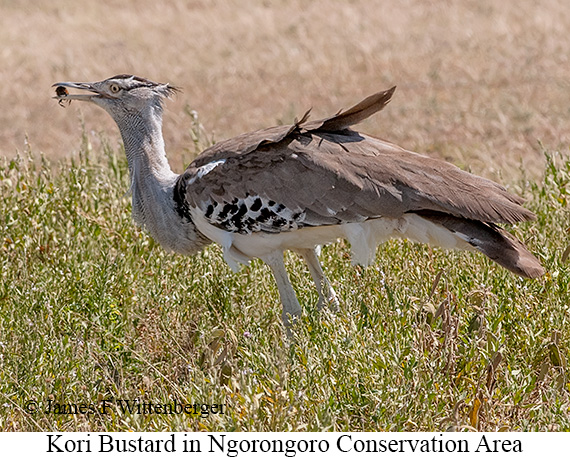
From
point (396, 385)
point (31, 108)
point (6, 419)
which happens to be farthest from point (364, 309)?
point (31, 108)


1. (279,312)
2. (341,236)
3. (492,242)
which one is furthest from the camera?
(279,312)

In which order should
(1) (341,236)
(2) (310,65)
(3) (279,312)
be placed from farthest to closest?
(2) (310,65) < (3) (279,312) < (1) (341,236)

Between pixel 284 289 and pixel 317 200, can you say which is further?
pixel 284 289

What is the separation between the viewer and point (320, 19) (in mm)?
13312

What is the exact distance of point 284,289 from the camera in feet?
14.0

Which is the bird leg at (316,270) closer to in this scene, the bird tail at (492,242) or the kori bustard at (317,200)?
the kori bustard at (317,200)

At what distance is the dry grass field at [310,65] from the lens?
8.77 meters

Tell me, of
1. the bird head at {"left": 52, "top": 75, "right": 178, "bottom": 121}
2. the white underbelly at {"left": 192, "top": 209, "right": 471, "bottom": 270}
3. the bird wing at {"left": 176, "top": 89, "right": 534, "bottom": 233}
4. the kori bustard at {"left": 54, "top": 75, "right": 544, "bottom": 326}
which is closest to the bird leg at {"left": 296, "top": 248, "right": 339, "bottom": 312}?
the kori bustard at {"left": 54, "top": 75, "right": 544, "bottom": 326}

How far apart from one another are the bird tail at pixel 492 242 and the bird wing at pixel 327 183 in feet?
0.21

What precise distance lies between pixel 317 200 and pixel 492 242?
0.77 m

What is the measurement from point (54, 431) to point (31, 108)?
780 centimetres

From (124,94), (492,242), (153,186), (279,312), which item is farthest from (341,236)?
(124,94)

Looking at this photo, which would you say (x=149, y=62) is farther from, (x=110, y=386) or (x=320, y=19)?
(x=110, y=386)

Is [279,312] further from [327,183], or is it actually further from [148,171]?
[148,171]
